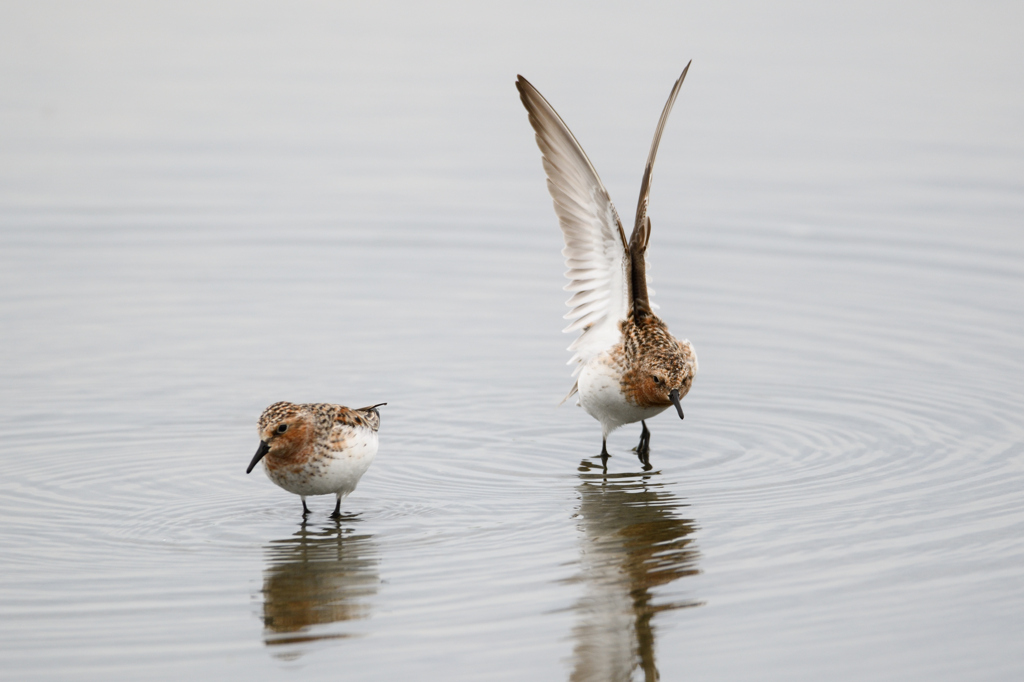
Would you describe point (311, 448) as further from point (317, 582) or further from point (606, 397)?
point (606, 397)

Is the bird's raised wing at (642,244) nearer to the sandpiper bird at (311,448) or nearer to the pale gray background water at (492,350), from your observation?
the pale gray background water at (492,350)

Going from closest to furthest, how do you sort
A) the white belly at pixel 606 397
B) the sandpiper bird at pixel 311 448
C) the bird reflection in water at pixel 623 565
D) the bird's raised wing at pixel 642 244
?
the bird reflection in water at pixel 623 565 < the sandpiper bird at pixel 311 448 < the bird's raised wing at pixel 642 244 < the white belly at pixel 606 397

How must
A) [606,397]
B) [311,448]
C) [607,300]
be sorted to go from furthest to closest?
1. [607,300]
2. [606,397]
3. [311,448]

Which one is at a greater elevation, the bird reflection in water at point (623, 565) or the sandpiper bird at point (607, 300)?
the sandpiper bird at point (607, 300)

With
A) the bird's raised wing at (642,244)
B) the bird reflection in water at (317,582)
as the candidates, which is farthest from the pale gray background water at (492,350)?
the bird's raised wing at (642,244)

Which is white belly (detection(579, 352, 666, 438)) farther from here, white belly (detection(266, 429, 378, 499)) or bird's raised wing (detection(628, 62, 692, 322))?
white belly (detection(266, 429, 378, 499))

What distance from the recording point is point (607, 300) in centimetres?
1148

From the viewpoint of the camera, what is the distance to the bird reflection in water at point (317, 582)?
312 inches

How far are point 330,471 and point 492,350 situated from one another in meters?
4.63

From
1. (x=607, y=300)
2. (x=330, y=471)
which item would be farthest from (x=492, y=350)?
(x=330, y=471)

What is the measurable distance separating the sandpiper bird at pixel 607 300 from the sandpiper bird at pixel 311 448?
234 centimetres

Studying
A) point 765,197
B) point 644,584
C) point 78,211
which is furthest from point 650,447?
point 78,211

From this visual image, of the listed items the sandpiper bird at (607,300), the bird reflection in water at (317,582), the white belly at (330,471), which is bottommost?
the bird reflection in water at (317,582)

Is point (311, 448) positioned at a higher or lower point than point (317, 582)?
higher
